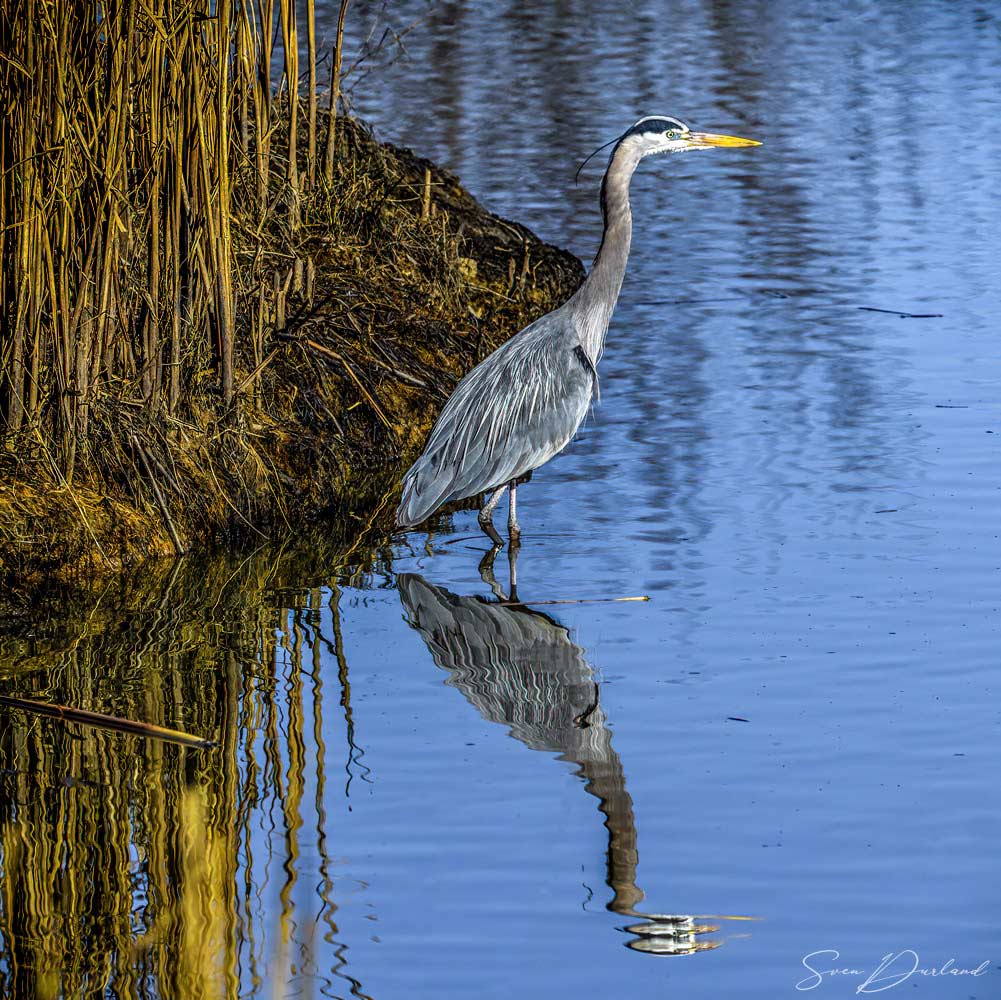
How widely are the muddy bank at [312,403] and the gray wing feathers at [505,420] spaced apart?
0.33 metres

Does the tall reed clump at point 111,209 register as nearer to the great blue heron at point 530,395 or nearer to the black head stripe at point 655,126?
the great blue heron at point 530,395

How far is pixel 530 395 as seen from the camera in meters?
7.43

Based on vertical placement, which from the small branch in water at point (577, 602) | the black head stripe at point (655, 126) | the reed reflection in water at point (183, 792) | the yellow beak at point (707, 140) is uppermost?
the black head stripe at point (655, 126)

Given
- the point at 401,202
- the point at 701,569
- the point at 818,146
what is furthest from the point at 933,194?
the point at 701,569

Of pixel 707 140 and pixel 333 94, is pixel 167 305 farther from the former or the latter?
pixel 707 140

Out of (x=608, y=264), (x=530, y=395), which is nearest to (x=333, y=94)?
(x=608, y=264)

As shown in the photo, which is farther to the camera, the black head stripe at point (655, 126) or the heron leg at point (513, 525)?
the black head stripe at point (655, 126)

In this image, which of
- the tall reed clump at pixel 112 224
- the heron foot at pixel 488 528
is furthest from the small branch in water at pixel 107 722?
the heron foot at pixel 488 528

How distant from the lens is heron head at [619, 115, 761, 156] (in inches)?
311

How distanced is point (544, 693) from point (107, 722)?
134cm

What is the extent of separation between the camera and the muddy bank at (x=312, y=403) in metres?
6.61

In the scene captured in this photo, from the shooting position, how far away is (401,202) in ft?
32.5

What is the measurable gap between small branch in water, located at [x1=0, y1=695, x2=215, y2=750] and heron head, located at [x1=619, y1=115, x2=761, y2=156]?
370cm

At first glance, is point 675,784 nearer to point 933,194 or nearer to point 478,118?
point 933,194
